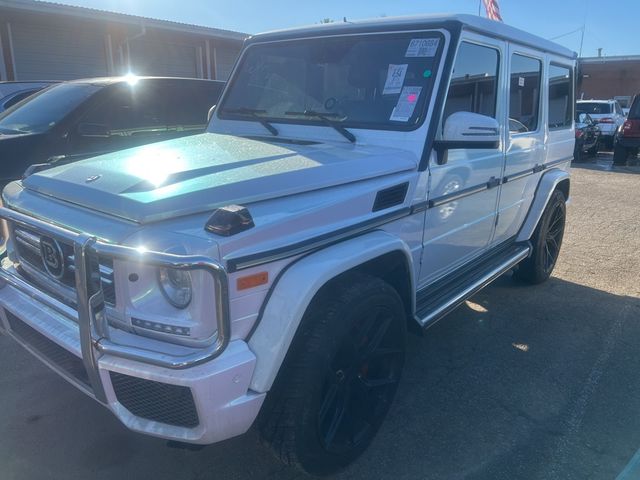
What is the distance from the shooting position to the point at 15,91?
8492 mm

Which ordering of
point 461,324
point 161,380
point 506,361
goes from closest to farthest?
1. point 161,380
2. point 506,361
3. point 461,324

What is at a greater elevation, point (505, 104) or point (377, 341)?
point (505, 104)

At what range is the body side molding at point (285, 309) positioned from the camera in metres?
2.02

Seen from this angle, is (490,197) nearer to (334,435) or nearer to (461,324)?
(461,324)

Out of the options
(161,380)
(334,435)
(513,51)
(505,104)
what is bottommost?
(334,435)

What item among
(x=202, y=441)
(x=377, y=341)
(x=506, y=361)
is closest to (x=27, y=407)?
(x=202, y=441)

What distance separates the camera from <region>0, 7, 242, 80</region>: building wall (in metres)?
13.8

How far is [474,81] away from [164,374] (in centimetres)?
263

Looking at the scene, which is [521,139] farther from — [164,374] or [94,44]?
[94,44]

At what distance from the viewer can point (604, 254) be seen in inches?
241

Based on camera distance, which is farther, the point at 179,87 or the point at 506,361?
the point at 179,87

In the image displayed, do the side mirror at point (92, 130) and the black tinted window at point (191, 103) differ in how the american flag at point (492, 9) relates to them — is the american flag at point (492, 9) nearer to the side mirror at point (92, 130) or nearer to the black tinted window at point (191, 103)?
the black tinted window at point (191, 103)

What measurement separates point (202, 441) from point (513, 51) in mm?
3352

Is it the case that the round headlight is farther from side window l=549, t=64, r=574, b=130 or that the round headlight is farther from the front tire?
side window l=549, t=64, r=574, b=130
